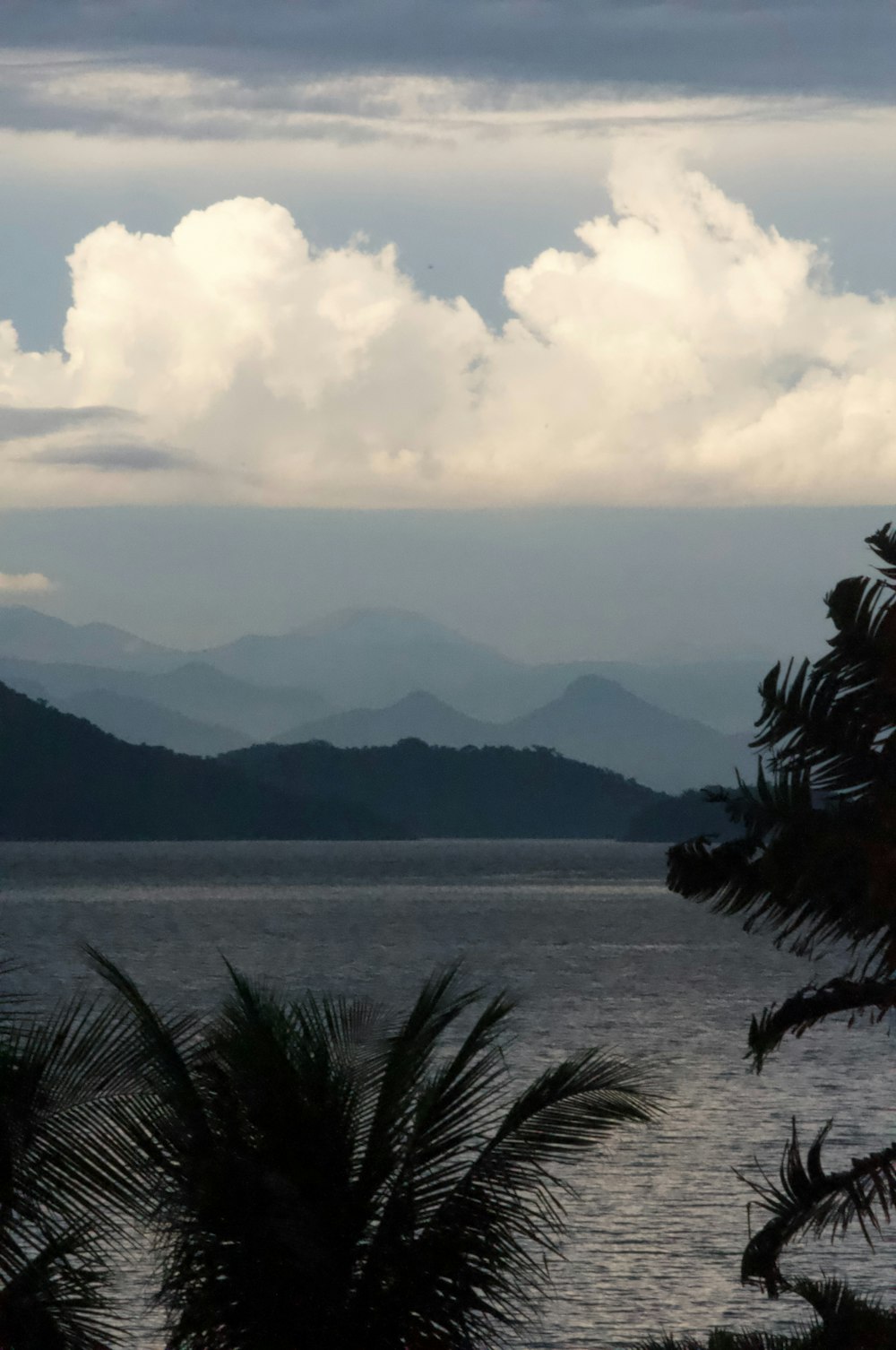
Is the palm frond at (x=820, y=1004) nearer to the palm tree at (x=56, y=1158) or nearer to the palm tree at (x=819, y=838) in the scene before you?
the palm tree at (x=819, y=838)

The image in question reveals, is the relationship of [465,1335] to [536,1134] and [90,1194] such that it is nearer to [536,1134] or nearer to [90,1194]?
[536,1134]

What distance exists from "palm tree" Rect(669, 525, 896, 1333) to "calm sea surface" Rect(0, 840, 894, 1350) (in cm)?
527

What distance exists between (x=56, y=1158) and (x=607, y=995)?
74.0 metres

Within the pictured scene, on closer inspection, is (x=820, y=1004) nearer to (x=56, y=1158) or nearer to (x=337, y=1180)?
(x=337, y=1180)

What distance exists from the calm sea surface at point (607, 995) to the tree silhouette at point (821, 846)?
524 centimetres

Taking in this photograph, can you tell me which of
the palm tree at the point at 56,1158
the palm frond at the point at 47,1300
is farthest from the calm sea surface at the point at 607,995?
the palm frond at the point at 47,1300

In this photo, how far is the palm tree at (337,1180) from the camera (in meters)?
11.1

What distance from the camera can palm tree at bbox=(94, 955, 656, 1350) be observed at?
11109mm

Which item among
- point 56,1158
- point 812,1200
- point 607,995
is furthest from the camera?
point 607,995

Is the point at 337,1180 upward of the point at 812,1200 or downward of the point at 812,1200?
upward

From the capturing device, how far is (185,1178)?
11.0 metres

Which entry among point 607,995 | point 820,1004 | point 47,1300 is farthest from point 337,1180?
point 607,995

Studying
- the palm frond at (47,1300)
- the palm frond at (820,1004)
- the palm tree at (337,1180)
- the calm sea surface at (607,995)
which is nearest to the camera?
the palm frond at (47,1300)

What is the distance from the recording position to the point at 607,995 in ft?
268
